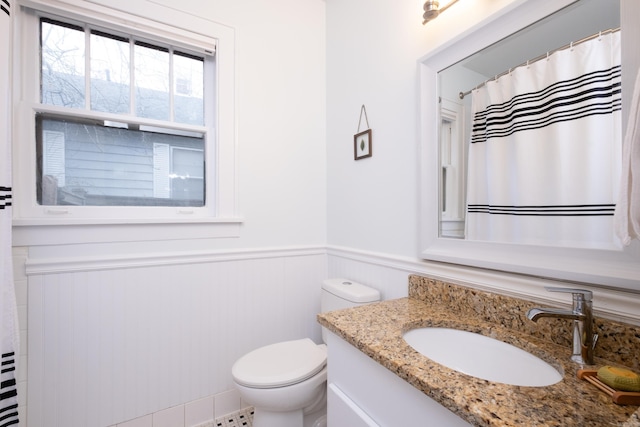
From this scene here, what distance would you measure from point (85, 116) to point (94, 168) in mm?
247

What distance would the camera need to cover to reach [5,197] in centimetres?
97

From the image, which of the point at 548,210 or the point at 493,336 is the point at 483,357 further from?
the point at 548,210

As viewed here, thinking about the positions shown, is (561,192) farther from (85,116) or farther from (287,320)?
(85,116)

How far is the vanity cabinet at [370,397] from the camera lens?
0.64 m

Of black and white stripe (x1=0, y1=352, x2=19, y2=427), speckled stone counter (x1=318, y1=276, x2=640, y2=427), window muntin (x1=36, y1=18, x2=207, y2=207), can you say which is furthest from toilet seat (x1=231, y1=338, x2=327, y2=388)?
window muntin (x1=36, y1=18, x2=207, y2=207)

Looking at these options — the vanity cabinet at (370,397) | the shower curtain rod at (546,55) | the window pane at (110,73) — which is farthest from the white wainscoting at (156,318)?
the window pane at (110,73)

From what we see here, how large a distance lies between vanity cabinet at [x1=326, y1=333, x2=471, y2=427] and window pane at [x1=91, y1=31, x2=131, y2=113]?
1542 mm

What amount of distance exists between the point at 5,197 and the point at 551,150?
176 centimetres

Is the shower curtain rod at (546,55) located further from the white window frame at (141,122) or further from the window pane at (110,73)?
the window pane at (110,73)

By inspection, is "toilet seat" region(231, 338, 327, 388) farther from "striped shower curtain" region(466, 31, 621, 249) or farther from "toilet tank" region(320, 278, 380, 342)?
"striped shower curtain" region(466, 31, 621, 249)

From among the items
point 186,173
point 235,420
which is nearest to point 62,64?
point 186,173

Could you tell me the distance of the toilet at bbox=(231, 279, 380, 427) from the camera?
119 cm

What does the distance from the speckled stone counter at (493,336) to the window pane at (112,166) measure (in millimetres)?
1137

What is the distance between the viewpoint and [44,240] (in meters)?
1.23
